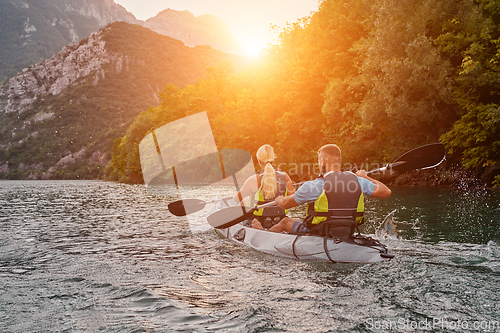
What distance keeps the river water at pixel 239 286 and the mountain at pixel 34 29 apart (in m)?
136

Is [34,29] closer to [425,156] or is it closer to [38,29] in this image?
[38,29]

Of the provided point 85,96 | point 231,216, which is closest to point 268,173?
point 231,216

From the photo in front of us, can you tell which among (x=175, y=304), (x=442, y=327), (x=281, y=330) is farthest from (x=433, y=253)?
(x=175, y=304)

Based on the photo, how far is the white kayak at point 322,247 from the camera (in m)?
5.12

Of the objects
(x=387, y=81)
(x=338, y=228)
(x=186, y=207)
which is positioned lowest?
(x=338, y=228)

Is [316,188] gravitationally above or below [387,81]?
below

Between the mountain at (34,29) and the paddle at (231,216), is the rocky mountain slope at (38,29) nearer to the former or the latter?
the mountain at (34,29)

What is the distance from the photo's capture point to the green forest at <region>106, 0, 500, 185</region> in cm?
1636

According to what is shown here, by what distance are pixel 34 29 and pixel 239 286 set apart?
174556 millimetres

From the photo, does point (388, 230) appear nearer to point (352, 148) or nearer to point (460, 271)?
point (460, 271)

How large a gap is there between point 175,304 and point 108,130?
97104 millimetres

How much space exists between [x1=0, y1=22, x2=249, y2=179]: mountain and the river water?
236 feet

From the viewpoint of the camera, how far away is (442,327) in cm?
315

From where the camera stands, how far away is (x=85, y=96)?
9994 centimetres
